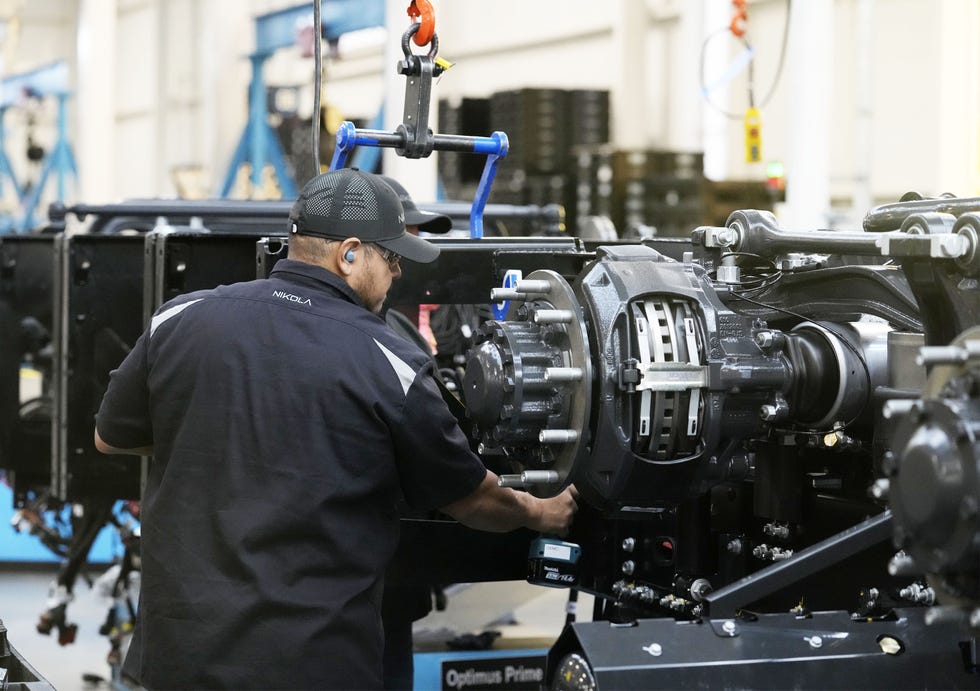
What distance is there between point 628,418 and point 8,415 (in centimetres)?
267

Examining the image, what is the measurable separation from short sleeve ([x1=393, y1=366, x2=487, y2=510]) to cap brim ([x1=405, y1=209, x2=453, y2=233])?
0.89 metres

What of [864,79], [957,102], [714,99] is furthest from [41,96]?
[957,102]

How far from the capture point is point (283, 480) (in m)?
2.25

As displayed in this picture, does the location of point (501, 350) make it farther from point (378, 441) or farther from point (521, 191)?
point (521, 191)

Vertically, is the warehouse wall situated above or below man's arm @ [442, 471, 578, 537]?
above

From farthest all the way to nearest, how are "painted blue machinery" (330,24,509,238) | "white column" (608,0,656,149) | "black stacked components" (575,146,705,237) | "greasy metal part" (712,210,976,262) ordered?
1. "white column" (608,0,656,149)
2. "black stacked components" (575,146,705,237)
3. "painted blue machinery" (330,24,509,238)
4. "greasy metal part" (712,210,976,262)

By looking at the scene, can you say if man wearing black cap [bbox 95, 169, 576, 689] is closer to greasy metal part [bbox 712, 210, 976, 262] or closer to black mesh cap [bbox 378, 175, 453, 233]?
greasy metal part [bbox 712, 210, 976, 262]

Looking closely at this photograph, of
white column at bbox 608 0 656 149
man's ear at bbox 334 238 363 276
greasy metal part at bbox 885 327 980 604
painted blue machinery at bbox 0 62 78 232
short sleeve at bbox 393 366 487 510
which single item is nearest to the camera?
greasy metal part at bbox 885 327 980 604

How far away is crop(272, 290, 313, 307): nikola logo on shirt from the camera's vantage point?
235 centimetres

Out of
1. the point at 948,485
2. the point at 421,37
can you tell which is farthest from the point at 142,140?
the point at 948,485

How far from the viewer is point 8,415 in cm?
418

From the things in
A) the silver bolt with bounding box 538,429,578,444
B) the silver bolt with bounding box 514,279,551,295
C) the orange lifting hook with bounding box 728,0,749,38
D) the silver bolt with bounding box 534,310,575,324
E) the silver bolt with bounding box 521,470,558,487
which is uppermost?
the orange lifting hook with bounding box 728,0,749,38

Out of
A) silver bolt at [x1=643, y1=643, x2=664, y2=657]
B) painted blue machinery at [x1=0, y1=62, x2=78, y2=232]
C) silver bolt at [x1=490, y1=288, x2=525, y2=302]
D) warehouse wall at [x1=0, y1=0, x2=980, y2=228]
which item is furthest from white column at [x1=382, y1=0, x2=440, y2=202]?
painted blue machinery at [x1=0, y1=62, x2=78, y2=232]

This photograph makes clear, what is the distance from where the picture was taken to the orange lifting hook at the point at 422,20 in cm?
263
